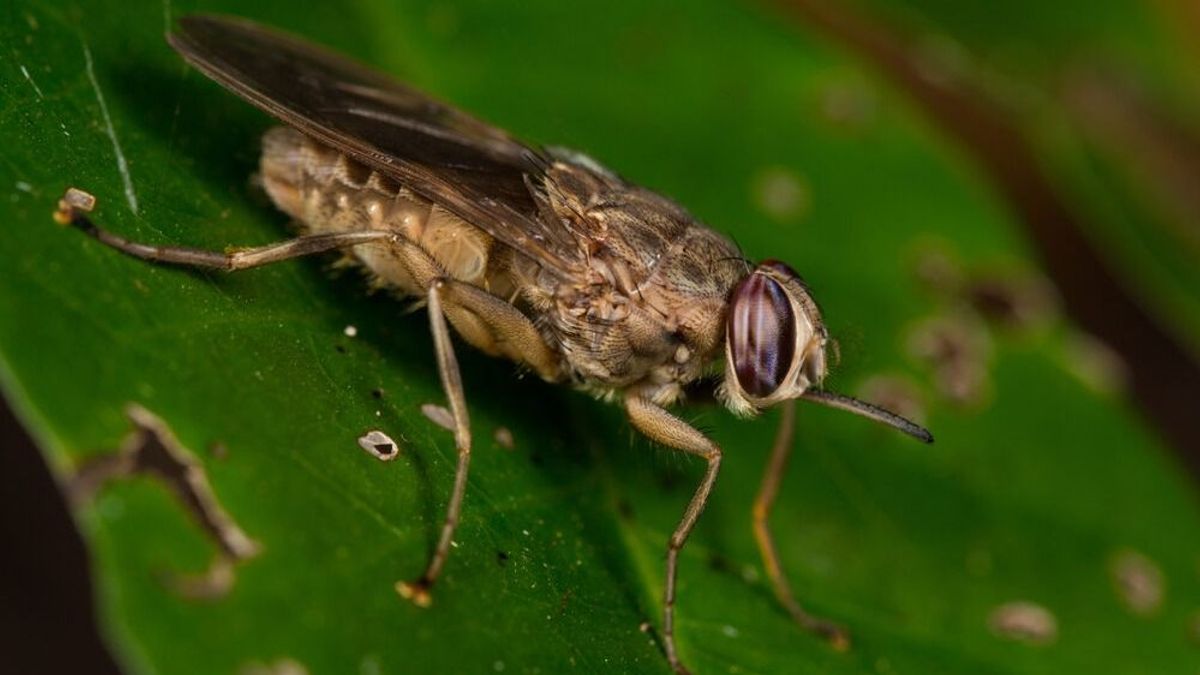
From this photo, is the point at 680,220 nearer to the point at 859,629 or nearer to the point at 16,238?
the point at 859,629

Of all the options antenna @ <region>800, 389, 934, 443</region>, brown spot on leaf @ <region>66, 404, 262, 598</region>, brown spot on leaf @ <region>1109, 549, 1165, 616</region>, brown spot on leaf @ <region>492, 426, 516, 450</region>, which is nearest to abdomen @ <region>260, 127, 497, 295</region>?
brown spot on leaf @ <region>492, 426, 516, 450</region>

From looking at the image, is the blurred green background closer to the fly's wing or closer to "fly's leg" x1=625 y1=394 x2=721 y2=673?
"fly's leg" x1=625 y1=394 x2=721 y2=673

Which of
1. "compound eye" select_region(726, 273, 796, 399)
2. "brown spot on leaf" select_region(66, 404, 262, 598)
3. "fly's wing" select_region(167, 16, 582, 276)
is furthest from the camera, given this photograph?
"compound eye" select_region(726, 273, 796, 399)

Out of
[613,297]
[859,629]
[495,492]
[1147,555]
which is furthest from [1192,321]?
[495,492]

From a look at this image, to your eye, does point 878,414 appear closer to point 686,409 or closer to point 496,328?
point 686,409

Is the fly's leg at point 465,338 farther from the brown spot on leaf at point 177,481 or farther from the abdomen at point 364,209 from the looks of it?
the brown spot on leaf at point 177,481
